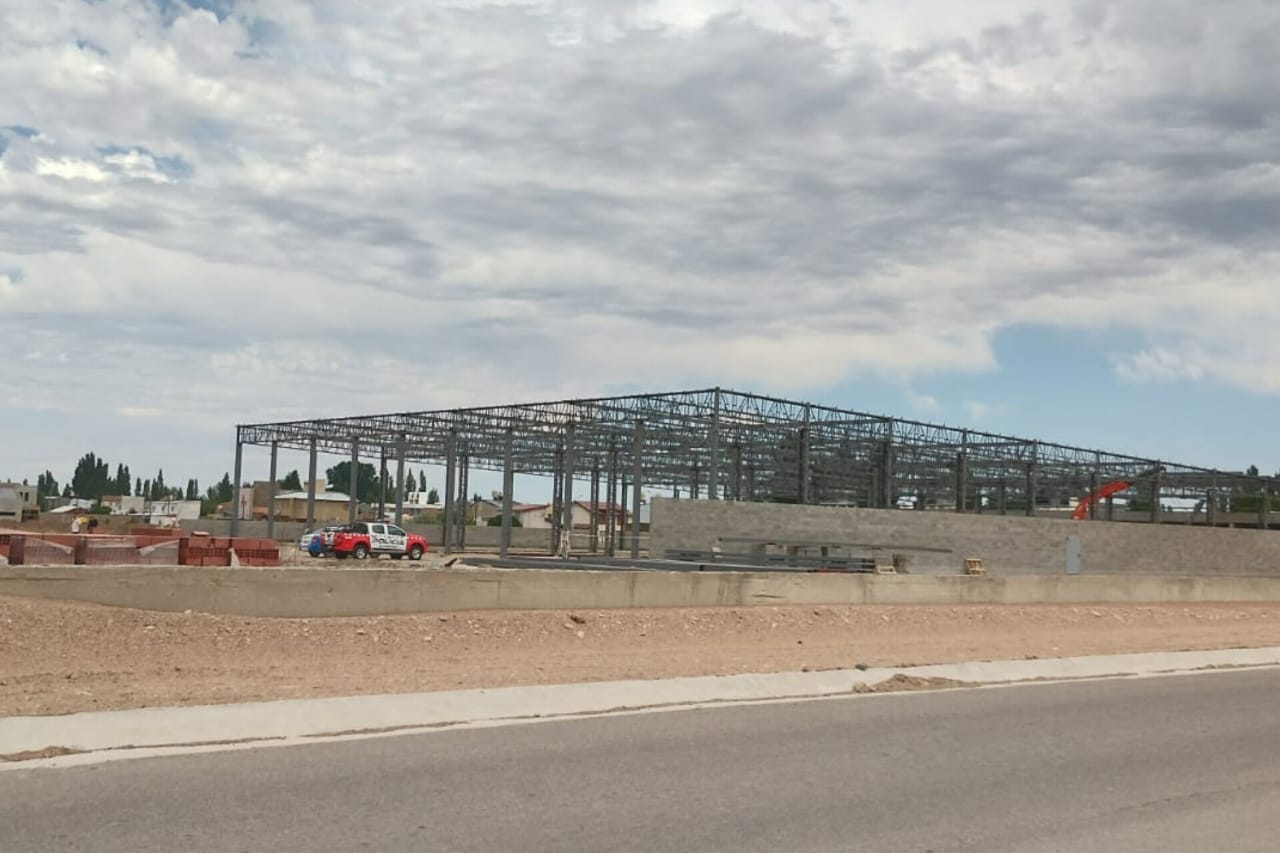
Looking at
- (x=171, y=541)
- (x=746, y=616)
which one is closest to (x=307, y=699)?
(x=746, y=616)

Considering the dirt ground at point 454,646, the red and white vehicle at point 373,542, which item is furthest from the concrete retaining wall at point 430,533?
the dirt ground at point 454,646

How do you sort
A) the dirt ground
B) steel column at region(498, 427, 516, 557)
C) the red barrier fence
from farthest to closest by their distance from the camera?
steel column at region(498, 427, 516, 557), the red barrier fence, the dirt ground

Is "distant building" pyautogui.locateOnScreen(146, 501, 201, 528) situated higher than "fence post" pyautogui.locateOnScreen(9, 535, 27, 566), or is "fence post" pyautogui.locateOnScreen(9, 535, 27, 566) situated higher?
"fence post" pyautogui.locateOnScreen(9, 535, 27, 566)

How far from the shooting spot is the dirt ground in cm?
1336

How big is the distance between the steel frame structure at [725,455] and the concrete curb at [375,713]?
98.6 feet

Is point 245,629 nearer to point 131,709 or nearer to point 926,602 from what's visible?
point 131,709

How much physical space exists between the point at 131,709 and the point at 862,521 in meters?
35.4

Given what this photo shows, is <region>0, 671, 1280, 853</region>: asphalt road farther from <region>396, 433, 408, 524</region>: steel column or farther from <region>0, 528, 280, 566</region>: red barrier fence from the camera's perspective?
<region>396, 433, 408, 524</region>: steel column

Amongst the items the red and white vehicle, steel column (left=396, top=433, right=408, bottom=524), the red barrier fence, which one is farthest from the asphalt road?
steel column (left=396, top=433, right=408, bottom=524)

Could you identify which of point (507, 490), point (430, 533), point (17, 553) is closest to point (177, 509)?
point (430, 533)

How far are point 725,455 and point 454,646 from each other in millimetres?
47301

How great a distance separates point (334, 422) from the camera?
216ft

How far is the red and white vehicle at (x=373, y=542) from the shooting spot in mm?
46438

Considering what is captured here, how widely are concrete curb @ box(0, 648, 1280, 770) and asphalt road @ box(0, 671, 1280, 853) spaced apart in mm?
549
